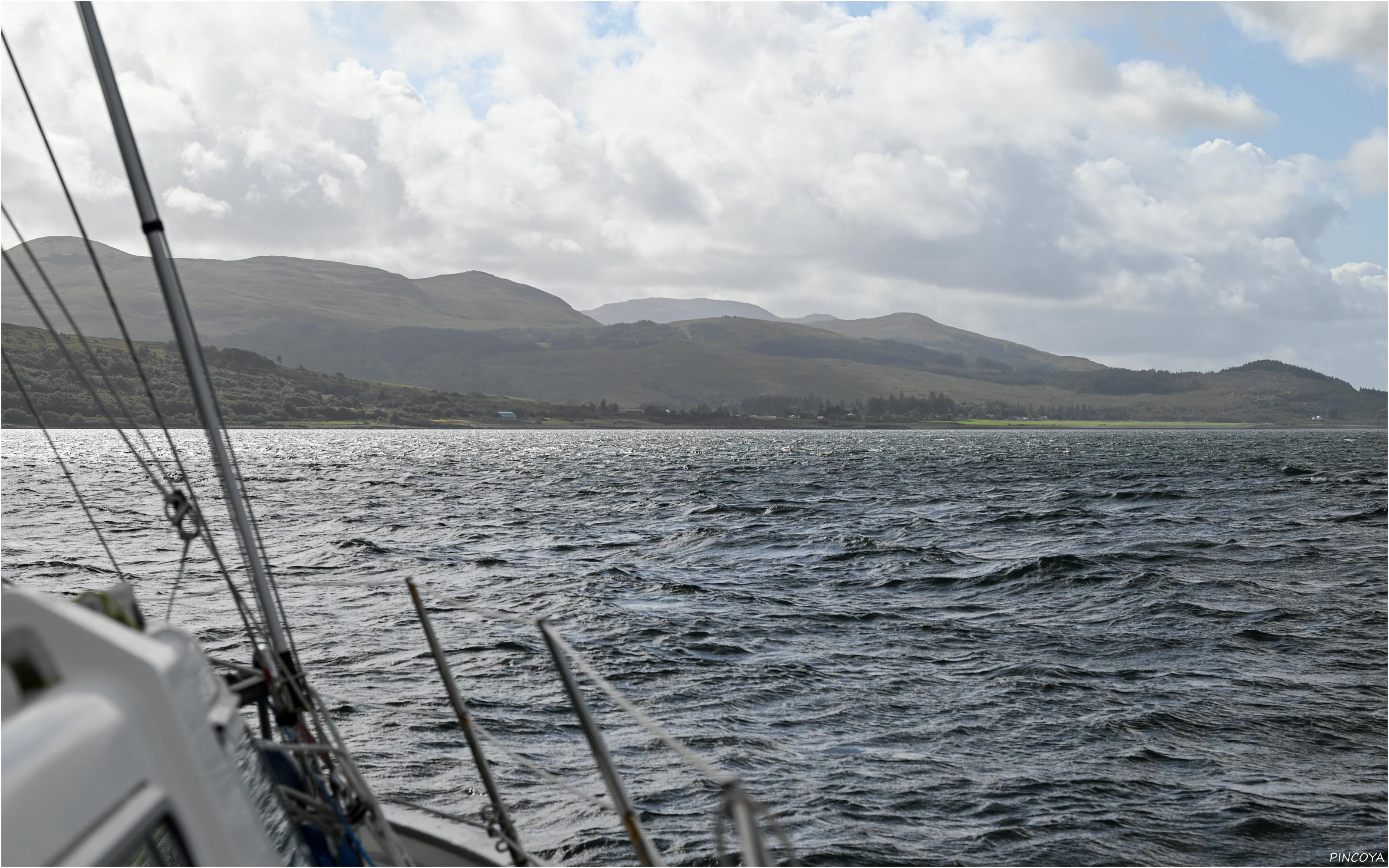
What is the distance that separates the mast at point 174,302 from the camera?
18.8ft

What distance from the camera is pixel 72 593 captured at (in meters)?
22.0

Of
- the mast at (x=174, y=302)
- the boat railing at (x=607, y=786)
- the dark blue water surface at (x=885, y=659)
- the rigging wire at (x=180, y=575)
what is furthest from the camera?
the dark blue water surface at (x=885, y=659)

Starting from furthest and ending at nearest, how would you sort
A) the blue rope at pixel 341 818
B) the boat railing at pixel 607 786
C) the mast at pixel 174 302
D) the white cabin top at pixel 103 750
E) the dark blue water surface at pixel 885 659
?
the dark blue water surface at pixel 885 659, the mast at pixel 174 302, the blue rope at pixel 341 818, the boat railing at pixel 607 786, the white cabin top at pixel 103 750

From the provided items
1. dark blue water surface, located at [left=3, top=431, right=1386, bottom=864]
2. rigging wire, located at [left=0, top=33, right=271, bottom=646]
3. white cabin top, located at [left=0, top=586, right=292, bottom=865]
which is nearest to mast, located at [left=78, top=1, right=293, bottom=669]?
rigging wire, located at [left=0, top=33, right=271, bottom=646]

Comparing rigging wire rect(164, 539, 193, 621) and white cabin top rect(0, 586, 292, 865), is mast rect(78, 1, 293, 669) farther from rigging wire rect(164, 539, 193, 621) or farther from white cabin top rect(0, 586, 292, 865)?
white cabin top rect(0, 586, 292, 865)

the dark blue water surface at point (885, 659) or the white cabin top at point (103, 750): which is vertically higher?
the white cabin top at point (103, 750)

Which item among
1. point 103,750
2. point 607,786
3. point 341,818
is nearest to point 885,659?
point 607,786

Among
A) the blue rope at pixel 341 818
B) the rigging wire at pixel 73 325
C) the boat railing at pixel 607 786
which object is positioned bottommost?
the blue rope at pixel 341 818

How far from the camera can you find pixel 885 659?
55.4ft

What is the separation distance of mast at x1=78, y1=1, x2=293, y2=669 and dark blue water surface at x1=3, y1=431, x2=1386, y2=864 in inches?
206

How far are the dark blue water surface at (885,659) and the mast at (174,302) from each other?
17.2 ft

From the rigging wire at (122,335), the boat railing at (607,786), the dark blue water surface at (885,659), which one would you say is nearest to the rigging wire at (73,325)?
the rigging wire at (122,335)

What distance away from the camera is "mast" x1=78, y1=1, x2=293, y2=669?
5.73m

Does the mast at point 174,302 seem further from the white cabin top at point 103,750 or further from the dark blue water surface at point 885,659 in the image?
the dark blue water surface at point 885,659
